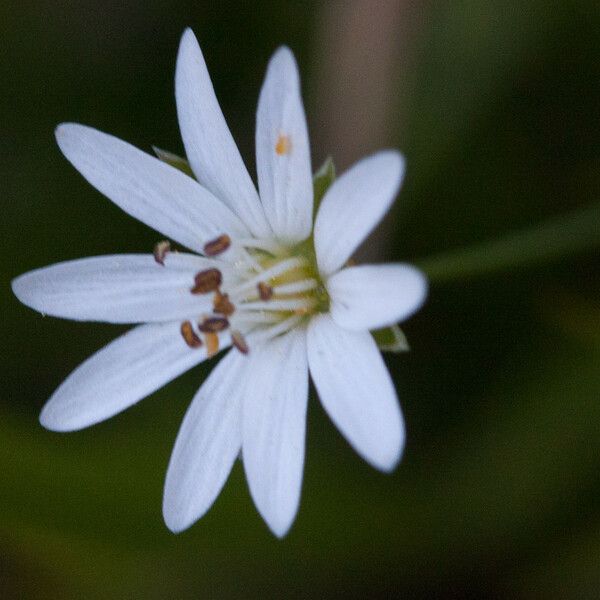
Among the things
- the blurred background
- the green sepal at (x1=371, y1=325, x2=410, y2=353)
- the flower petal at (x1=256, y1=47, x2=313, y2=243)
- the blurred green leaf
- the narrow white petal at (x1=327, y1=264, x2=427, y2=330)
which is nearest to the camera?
the narrow white petal at (x1=327, y1=264, x2=427, y2=330)

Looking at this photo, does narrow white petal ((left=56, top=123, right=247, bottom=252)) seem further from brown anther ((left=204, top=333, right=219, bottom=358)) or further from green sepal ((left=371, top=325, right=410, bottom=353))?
green sepal ((left=371, top=325, right=410, bottom=353))

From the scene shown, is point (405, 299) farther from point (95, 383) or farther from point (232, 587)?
point (232, 587)

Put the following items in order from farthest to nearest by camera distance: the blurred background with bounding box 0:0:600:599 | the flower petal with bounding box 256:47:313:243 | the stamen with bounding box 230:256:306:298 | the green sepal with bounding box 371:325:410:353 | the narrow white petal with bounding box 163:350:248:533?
1. the blurred background with bounding box 0:0:600:599
2. the stamen with bounding box 230:256:306:298
3. the narrow white petal with bounding box 163:350:248:533
4. the green sepal with bounding box 371:325:410:353
5. the flower petal with bounding box 256:47:313:243

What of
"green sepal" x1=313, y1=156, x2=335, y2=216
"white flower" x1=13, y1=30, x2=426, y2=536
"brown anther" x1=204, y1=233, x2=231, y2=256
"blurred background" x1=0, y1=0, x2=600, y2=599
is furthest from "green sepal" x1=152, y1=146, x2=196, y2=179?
"blurred background" x1=0, y1=0, x2=600, y2=599

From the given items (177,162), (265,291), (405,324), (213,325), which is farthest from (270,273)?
(405,324)

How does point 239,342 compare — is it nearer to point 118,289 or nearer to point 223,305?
point 223,305

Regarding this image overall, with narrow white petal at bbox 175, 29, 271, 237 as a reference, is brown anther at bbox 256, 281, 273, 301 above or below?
below

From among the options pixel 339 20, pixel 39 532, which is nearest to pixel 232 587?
pixel 39 532
